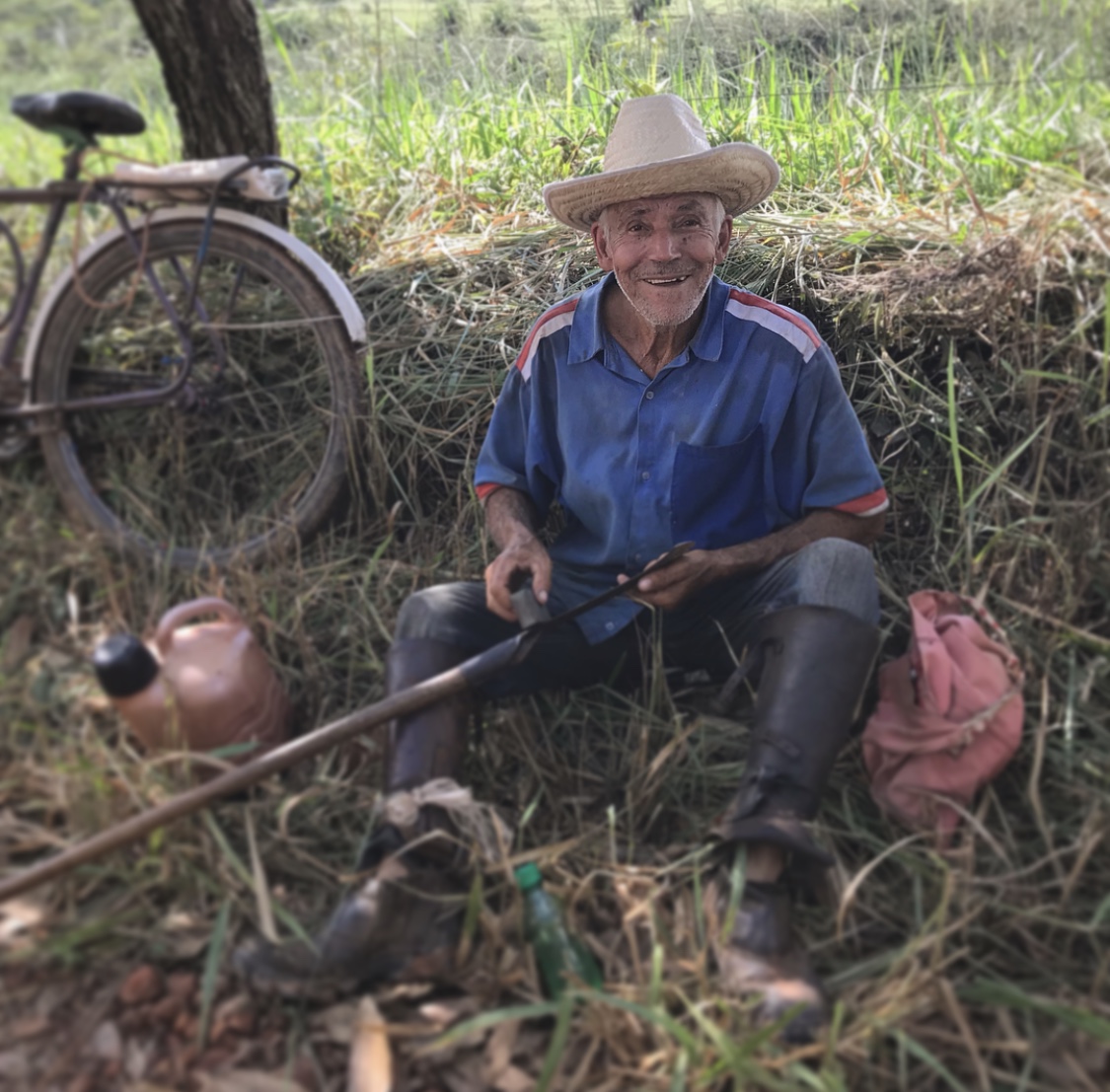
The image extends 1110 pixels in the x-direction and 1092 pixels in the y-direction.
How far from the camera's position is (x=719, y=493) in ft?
7.47

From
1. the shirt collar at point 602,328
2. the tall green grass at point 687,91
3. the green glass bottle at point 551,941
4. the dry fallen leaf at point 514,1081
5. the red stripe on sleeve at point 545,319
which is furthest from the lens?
the tall green grass at point 687,91

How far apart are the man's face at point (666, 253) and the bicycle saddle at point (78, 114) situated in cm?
158

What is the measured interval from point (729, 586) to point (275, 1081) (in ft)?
4.56

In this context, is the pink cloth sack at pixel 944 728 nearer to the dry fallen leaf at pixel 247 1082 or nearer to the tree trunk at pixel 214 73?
the dry fallen leaf at pixel 247 1082

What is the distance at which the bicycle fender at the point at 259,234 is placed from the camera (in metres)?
2.95

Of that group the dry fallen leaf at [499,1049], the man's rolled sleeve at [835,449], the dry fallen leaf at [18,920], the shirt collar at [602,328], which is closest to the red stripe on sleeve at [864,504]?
the man's rolled sleeve at [835,449]

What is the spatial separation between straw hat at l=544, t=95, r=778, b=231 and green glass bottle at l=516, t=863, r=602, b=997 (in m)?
1.52

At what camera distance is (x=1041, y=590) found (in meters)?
2.25

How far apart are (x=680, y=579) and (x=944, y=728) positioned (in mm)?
631

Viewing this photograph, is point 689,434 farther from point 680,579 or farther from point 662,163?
point 662,163

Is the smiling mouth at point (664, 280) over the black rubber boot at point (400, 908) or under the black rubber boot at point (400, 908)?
over

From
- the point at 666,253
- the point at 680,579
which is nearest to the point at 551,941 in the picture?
the point at 680,579

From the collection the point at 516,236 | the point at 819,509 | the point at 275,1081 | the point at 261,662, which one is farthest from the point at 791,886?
the point at 516,236

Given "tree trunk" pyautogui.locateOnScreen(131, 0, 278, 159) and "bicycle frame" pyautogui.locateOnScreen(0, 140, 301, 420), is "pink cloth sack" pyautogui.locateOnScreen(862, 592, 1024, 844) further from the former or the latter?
"tree trunk" pyautogui.locateOnScreen(131, 0, 278, 159)
